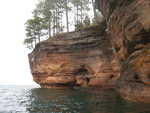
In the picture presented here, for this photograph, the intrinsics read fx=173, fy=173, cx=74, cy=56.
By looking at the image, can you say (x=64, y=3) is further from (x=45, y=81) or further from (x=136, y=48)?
(x=136, y=48)

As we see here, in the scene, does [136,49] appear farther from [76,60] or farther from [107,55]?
[76,60]

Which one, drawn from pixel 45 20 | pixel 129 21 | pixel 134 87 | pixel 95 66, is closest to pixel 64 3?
pixel 45 20

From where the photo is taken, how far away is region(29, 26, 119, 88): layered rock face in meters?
26.9

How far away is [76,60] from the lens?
30.7 meters

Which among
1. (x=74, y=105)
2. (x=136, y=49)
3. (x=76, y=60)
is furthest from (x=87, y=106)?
(x=76, y=60)

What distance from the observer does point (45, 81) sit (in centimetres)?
3466

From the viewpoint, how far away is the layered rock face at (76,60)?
88.4 feet

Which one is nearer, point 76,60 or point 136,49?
point 136,49

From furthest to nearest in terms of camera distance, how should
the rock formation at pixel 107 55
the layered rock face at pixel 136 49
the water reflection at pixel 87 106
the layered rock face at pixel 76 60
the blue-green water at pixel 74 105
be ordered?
1. the layered rock face at pixel 76 60
2. the rock formation at pixel 107 55
3. the layered rock face at pixel 136 49
4. the blue-green water at pixel 74 105
5. the water reflection at pixel 87 106

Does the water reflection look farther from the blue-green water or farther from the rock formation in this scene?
the rock formation

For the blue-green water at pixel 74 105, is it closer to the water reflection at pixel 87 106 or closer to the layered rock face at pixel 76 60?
the water reflection at pixel 87 106

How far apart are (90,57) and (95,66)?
208 cm

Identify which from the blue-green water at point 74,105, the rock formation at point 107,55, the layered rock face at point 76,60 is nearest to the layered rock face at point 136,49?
the rock formation at point 107,55

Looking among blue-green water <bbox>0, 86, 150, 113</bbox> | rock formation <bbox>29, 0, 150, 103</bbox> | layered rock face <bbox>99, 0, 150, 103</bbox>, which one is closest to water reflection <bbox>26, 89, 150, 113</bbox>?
blue-green water <bbox>0, 86, 150, 113</bbox>
